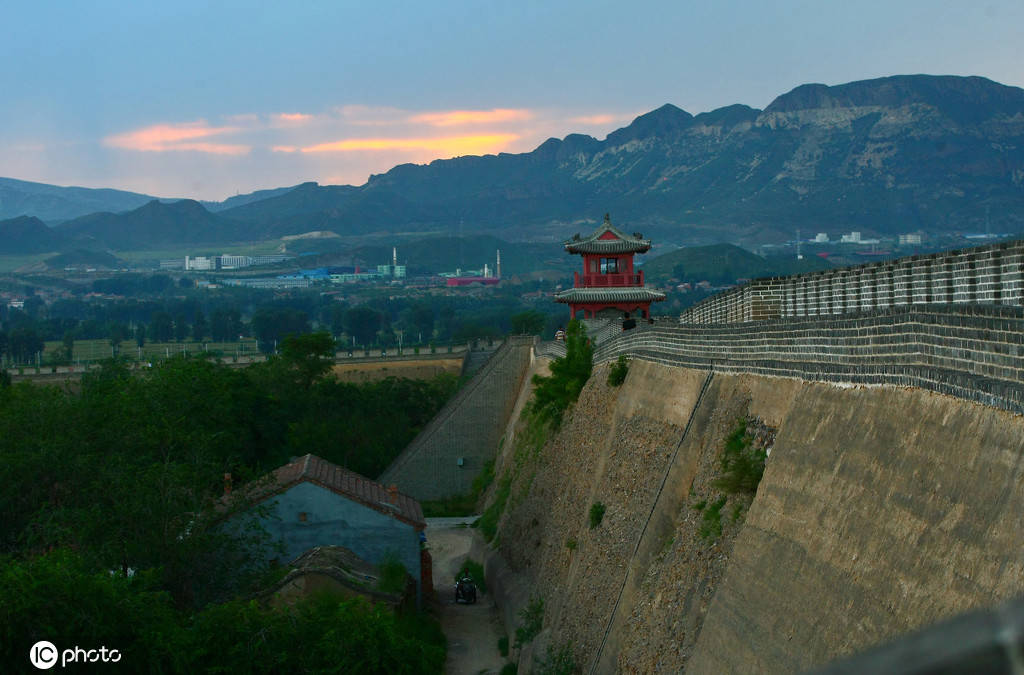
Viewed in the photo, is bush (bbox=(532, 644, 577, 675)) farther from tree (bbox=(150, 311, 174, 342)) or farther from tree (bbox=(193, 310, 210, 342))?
tree (bbox=(150, 311, 174, 342))

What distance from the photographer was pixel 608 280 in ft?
163

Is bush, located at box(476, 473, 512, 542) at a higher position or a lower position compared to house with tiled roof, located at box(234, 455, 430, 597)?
lower

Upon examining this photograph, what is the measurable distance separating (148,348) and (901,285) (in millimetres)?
128114

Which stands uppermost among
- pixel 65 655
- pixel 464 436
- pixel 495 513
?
pixel 65 655

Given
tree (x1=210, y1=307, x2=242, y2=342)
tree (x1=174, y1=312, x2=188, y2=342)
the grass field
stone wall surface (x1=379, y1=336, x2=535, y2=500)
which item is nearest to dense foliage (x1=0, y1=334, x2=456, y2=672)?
stone wall surface (x1=379, y1=336, x2=535, y2=500)

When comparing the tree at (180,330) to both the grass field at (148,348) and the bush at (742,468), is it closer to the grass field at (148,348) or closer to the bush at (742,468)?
the grass field at (148,348)

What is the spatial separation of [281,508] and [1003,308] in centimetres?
2331

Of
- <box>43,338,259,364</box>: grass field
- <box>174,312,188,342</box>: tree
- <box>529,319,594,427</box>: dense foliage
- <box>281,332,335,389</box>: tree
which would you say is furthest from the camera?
<box>174,312,188,342</box>: tree

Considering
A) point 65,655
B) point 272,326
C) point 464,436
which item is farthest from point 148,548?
point 272,326

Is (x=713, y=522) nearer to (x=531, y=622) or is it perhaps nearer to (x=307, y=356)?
(x=531, y=622)

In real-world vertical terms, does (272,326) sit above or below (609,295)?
below

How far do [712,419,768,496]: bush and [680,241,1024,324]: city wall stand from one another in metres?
2.58

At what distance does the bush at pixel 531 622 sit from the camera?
82.7ft

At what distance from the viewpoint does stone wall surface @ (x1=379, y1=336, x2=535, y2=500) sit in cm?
5003
